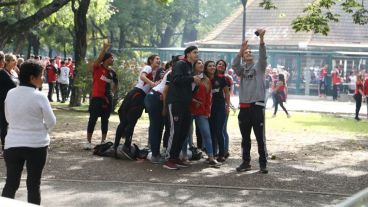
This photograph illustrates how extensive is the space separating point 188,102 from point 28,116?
412cm

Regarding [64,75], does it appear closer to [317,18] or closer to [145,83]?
[317,18]


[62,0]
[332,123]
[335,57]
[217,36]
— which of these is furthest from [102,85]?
[217,36]

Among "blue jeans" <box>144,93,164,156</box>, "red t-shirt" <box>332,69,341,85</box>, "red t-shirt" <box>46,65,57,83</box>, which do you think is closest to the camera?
"blue jeans" <box>144,93,164,156</box>

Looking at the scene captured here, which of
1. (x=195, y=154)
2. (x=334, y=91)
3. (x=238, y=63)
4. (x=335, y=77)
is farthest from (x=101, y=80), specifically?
(x=334, y=91)

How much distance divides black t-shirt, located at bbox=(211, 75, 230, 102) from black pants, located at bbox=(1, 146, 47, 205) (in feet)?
16.1

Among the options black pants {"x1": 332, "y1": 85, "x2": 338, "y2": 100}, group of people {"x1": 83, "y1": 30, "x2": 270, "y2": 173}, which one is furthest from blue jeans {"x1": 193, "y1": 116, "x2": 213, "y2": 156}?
black pants {"x1": 332, "y1": 85, "x2": 338, "y2": 100}

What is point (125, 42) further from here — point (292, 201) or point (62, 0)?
point (292, 201)

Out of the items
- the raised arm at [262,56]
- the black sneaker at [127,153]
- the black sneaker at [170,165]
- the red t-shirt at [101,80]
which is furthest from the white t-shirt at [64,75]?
the raised arm at [262,56]

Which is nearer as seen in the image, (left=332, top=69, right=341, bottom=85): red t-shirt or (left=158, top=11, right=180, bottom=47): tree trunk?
(left=332, top=69, right=341, bottom=85): red t-shirt

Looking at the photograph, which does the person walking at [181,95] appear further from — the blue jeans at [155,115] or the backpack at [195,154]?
the backpack at [195,154]

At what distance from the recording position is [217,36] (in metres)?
51.8

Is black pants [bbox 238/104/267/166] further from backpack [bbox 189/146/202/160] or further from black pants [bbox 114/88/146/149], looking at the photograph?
black pants [bbox 114/88/146/149]

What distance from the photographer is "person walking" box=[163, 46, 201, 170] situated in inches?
391

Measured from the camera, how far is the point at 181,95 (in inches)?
394
